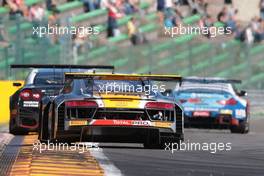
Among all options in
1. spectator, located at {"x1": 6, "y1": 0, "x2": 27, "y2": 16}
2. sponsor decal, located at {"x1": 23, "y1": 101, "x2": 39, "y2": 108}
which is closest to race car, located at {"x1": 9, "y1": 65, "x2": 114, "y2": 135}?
sponsor decal, located at {"x1": 23, "y1": 101, "x2": 39, "y2": 108}

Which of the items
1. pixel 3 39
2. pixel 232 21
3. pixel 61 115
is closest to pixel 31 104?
pixel 61 115

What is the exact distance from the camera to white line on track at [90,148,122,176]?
989cm

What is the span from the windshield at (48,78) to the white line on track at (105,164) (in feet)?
12.1

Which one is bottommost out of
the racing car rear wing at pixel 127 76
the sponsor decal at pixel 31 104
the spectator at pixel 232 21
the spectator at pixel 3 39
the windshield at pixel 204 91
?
the sponsor decal at pixel 31 104

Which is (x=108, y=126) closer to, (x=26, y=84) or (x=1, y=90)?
(x=26, y=84)

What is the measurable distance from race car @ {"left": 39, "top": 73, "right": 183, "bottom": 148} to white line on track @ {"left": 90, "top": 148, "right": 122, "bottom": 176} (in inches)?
11.4

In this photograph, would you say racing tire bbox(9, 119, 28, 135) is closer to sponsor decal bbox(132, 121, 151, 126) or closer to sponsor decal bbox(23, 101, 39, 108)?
sponsor decal bbox(23, 101, 39, 108)

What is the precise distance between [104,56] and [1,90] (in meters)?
5.46

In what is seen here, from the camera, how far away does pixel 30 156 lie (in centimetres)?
1207

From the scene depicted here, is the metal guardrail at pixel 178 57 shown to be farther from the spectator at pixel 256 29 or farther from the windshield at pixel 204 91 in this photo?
the windshield at pixel 204 91

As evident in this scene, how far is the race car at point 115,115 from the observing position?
12273 mm

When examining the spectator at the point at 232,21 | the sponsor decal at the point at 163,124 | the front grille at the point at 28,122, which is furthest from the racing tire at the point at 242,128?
the spectator at the point at 232,21

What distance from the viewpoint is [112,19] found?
32438 millimetres

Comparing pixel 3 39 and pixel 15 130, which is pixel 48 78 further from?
pixel 3 39
